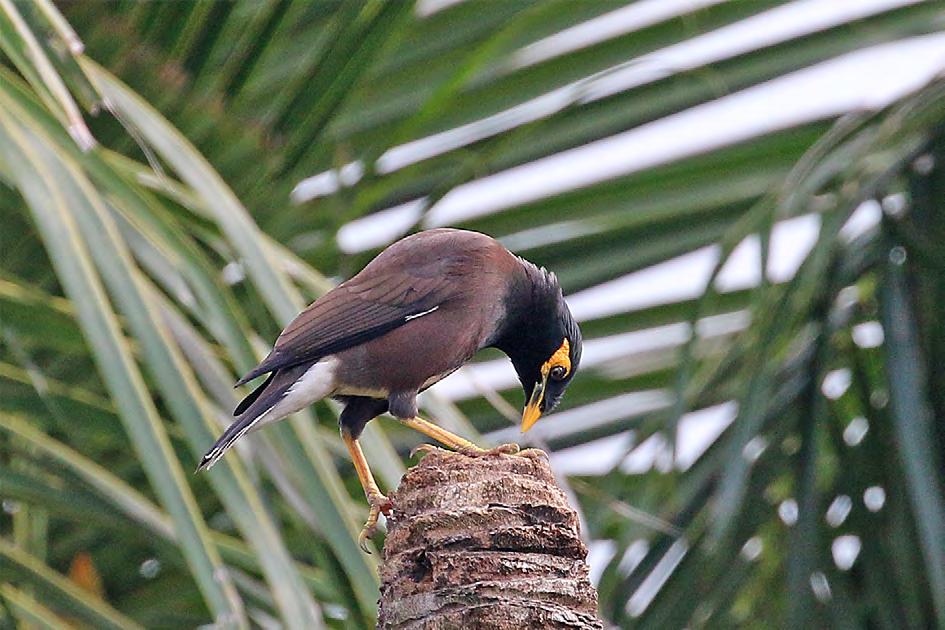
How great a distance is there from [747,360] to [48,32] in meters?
1.51

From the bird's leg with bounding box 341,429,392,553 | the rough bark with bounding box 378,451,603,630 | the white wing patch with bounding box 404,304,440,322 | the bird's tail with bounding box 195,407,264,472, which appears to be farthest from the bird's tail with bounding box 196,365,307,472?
the rough bark with bounding box 378,451,603,630

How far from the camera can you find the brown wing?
3.23m

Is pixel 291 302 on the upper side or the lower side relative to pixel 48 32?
lower

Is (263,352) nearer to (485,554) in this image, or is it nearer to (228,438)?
(228,438)

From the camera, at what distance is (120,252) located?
256 cm

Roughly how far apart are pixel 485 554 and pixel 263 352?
1.30m

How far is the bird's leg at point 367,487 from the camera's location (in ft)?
9.66

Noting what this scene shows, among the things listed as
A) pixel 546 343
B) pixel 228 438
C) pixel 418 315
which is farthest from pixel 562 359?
pixel 228 438

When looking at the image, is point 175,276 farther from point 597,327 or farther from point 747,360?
point 597,327

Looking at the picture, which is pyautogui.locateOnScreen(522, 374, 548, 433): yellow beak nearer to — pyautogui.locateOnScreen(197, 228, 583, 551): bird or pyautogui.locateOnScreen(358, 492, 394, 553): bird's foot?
pyautogui.locateOnScreen(197, 228, 583, 551): bird

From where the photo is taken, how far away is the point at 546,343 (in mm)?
3795

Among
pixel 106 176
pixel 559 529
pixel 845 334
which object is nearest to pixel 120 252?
pixel 106 176

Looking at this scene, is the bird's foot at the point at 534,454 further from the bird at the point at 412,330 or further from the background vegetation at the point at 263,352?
the bird at the point at 412,330

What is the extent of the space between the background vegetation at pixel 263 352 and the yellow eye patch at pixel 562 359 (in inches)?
12.9
